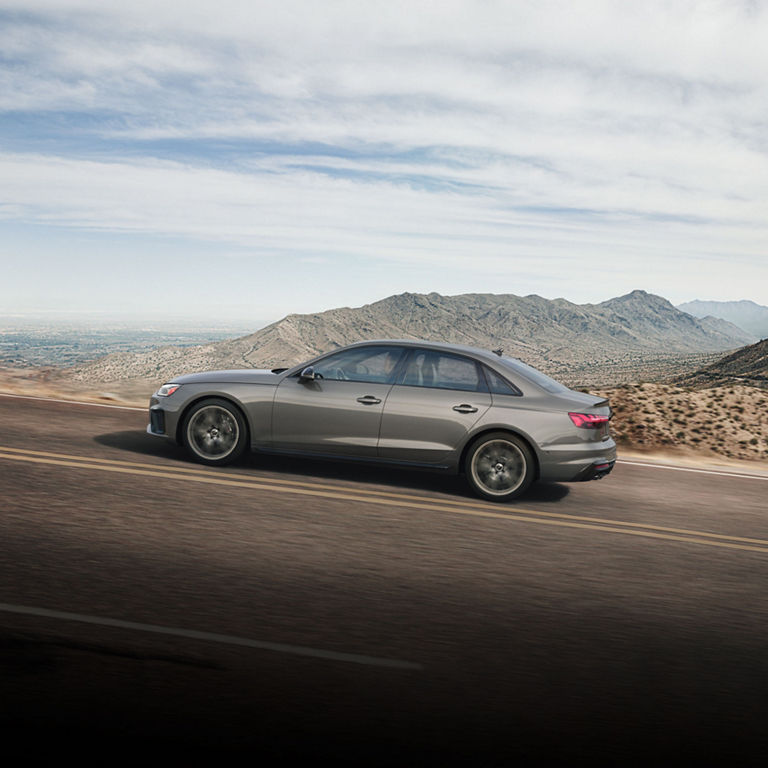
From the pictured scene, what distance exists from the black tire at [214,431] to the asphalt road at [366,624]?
569 mm

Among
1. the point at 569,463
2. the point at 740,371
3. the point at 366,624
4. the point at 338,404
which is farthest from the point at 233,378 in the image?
the point at 740,371

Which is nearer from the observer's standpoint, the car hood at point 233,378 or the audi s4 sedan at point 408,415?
the audi s4 sedan at point 408,415

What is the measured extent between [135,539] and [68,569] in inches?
31.2

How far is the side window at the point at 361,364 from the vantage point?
859 centimetres

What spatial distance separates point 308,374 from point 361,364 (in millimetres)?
565

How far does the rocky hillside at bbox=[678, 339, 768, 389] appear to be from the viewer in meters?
109

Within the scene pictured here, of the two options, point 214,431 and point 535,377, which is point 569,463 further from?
point 214,431

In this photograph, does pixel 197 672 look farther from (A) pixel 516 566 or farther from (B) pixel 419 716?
(A) pixel 516 566

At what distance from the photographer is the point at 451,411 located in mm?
8242

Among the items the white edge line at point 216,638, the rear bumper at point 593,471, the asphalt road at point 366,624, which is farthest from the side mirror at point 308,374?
the white edge line at point 216,638

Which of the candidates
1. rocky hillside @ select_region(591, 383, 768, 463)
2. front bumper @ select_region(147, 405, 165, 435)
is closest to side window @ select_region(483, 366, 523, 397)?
front bumper @ select_region(147, 405, 165, 435)

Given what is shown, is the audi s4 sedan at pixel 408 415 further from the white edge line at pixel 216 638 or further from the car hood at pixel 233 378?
the white edge line at pixel 216 638

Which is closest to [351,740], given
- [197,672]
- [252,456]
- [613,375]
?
[197,672]

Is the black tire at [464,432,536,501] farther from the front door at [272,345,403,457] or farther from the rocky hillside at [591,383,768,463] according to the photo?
the rocky hillside at [591,383,768,463]
